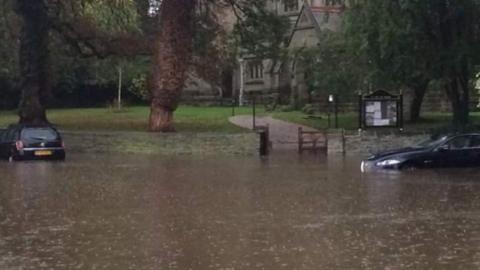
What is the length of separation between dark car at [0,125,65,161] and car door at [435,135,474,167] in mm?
15068

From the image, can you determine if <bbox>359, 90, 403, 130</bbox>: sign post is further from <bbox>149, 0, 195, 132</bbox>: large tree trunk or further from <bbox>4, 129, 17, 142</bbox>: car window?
<bbox>4, 129, 17, 142</bbox>: car window

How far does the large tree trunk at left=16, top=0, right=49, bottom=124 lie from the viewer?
4688cm

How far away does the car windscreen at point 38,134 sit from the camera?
122ft

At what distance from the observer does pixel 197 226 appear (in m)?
16.1

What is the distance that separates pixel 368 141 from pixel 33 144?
47.7 feet

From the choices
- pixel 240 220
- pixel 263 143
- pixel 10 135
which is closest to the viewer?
pixel 240 220

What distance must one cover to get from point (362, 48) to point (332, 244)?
28516mm

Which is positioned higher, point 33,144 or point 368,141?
point 33,144

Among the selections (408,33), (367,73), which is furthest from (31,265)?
(367,73)

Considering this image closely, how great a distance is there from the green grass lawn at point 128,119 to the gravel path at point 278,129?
3.20ft

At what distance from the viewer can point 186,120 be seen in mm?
56406

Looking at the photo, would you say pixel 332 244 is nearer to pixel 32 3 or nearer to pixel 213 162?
pixel 213 162

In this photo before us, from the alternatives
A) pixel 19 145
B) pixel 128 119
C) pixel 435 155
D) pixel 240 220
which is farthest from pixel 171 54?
pixel 240 220

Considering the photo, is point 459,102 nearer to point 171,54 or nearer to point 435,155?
point 435,155
